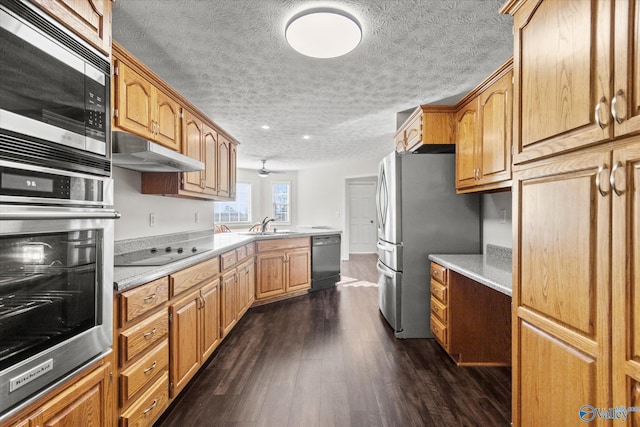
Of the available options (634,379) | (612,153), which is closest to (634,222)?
(612,153)

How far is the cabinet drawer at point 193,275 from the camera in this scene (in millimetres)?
1788

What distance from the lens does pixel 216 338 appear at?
243 cm

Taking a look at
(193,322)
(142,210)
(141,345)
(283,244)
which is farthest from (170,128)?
(283,244)

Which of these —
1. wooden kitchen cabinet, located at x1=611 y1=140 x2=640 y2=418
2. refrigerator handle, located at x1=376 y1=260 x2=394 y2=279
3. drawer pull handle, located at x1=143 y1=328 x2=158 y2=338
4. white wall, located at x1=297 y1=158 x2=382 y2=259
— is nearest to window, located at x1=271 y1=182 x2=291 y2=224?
white wall, located at x1=297 y1=158 x2=382 y2=259

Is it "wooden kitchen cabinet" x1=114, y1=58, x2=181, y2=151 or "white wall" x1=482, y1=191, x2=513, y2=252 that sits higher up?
"wooden kitchen cabinet" x1=114, y1=58, x2=181, y2=151

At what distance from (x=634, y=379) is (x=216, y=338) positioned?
242 cm

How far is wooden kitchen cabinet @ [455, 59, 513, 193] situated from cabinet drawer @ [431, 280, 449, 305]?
2.80 ft

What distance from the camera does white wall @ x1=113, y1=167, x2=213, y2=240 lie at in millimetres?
2211

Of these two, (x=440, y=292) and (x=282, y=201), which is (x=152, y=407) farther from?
(x=282, y=201)

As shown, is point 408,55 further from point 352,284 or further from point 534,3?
point 352,284

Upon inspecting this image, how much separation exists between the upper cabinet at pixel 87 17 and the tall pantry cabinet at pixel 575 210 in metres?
1.68

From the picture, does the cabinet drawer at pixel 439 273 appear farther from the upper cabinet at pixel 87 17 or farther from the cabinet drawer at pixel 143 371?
the upper cabinet at pixel 87 17

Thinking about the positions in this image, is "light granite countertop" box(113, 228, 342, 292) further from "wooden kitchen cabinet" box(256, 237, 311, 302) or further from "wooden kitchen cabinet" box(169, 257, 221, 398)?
"wooden kitchen cabinet" box(256, 237, 311, 302)

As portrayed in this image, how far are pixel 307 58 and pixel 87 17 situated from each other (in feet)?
5.06
